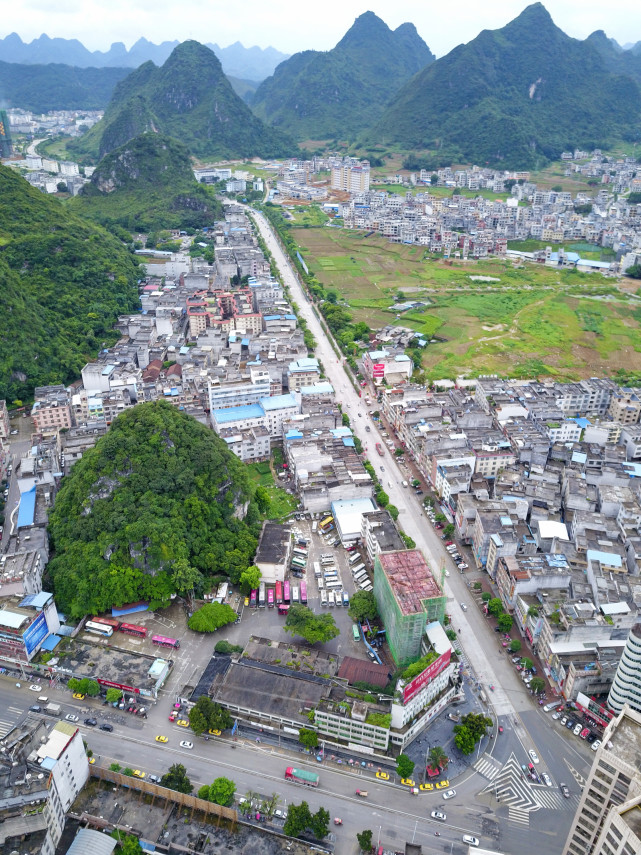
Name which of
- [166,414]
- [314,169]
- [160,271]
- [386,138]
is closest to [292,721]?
[166,414]

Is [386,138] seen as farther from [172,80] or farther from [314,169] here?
[172,80]

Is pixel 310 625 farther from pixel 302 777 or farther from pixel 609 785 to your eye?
pixel 609 785

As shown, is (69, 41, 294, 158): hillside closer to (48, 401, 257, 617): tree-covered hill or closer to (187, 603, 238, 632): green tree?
(48, 401, 257, 617): tree-covered hill

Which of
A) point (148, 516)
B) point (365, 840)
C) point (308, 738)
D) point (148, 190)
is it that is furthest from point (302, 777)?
point (148, 190)

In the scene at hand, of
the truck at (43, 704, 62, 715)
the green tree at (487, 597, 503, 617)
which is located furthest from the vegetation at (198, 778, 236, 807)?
the green tree at (487, 597, 503, 617)

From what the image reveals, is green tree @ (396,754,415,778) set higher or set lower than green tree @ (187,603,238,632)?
lower

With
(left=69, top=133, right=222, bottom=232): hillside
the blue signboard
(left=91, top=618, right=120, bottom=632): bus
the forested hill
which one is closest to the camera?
the blue signboard
